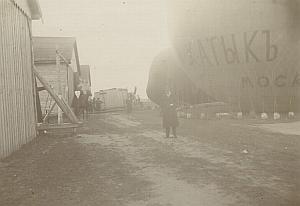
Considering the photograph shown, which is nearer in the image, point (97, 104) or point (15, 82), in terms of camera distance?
point (15, 82)

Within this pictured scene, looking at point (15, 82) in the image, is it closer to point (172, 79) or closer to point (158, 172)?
point (158, 172)

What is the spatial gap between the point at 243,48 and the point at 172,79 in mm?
643

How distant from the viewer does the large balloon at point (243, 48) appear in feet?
6.04

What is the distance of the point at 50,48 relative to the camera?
31781 millimetres

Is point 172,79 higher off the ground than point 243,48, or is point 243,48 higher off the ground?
point 243,48

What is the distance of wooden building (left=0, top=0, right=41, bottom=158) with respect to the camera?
1155 cm

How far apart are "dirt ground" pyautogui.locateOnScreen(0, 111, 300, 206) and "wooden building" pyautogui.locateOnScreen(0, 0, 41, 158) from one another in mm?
587

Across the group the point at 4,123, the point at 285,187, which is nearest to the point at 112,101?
the point at 4,123

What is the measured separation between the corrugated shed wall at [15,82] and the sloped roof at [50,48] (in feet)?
39.8

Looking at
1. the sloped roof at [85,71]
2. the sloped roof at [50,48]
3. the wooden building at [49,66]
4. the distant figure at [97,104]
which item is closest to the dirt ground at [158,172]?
the wooden building at [49,66]

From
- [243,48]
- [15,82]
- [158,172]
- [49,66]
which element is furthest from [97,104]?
[243,48]

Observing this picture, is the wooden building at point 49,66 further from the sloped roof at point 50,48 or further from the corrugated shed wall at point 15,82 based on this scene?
the corrugated shed wall at point 15,82

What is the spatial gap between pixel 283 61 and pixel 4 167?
348 inches

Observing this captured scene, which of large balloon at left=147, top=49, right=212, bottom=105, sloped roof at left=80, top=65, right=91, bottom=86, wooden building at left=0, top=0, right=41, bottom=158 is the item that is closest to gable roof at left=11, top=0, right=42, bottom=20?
wooden building at left=0, top=0, right=41, bottom=158
